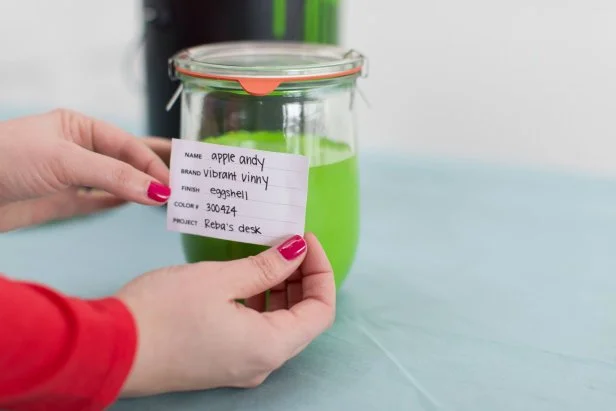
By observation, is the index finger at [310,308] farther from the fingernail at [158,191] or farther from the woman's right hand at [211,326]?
the fingernail at [158,191]

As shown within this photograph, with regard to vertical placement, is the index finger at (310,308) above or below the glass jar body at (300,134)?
below

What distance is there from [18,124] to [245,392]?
0.35m

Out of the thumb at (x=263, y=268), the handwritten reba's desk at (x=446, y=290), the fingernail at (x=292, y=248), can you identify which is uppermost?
the fingernail at (x=292, y=248)

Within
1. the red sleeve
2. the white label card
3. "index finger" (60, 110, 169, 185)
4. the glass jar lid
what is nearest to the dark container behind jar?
the glass jar lid

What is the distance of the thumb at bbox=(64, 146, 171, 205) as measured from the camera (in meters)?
0.60

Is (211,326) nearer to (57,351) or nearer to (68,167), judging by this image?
(57,351)

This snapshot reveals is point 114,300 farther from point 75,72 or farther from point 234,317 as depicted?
point 75,72

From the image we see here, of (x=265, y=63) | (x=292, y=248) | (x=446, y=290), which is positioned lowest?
(x=446, y=290)

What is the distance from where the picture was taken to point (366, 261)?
82 centimetres

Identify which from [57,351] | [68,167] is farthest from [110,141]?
[57,351]

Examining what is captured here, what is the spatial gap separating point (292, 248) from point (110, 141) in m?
0.27

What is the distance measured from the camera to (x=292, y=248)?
1.83ft

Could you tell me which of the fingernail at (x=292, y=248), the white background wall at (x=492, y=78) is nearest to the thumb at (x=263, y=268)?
the fingernail at (x=292, y=248)

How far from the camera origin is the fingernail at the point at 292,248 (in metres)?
0.56
